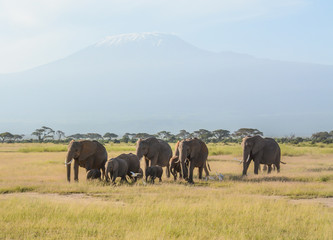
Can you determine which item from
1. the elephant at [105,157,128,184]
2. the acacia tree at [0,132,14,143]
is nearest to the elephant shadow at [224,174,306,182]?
the elephant at [105,157,128,184]

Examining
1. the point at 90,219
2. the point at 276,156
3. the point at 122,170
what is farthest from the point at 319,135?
the point at 90,219

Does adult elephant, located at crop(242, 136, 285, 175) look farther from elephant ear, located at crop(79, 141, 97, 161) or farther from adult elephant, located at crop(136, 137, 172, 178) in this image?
elephant ear, located at crop(79, 141, 97, 161)

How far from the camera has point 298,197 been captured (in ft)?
53.4

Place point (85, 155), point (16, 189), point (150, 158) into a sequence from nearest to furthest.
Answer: point (16, 189), point (85, 155), point (150, 158)

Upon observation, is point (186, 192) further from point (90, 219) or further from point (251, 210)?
point (90, 219)

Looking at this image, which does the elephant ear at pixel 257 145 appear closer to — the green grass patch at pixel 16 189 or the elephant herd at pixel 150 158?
the elephant herd at pixel 150 158

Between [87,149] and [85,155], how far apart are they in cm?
28

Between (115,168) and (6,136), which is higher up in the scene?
(6,136)

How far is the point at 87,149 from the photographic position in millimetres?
20594

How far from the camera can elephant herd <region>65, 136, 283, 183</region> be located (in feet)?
64.8

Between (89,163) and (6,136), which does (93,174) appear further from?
(6,136)

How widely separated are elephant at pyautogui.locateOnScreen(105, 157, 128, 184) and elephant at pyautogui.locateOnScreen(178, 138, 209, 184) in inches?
98.8

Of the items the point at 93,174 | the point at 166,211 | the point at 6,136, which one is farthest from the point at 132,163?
the point at 6,136

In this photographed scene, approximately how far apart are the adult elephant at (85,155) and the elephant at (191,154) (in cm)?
363
